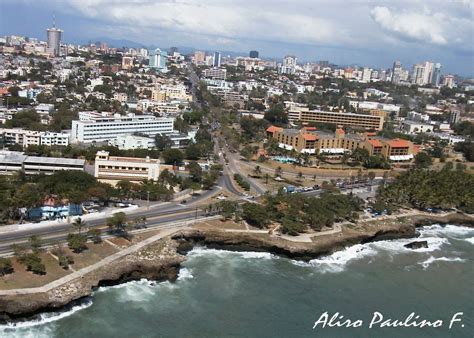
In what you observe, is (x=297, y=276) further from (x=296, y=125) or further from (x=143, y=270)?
(x=296, y=125)

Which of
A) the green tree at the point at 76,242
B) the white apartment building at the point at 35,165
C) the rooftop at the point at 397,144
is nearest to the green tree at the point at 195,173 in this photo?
the white apartment building at the point at 35,165

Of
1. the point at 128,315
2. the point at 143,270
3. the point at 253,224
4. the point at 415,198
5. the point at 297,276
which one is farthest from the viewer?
the point at 415,198

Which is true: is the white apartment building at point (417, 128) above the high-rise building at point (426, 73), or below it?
below

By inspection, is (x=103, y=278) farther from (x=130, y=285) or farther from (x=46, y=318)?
(x=46, y=318)

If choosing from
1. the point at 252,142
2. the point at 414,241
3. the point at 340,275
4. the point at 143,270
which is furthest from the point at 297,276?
the point at 252,142

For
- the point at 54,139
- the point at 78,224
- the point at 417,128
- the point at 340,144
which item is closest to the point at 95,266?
the point at 78,224

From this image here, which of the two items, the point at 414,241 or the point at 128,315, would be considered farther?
the point at 414,241

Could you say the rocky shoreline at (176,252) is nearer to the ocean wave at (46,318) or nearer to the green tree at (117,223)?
the ocean wave at (46,318)

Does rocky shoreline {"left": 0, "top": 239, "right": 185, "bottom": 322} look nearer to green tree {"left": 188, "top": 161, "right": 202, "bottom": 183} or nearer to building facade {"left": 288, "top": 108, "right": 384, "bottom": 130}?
green tree {"left": 188, "top": 161, "right": 202, "bottom": 183}
